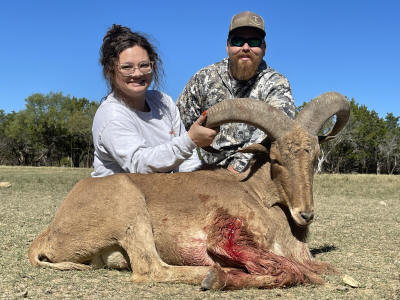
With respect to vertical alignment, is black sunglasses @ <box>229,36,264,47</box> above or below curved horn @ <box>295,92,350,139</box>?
above

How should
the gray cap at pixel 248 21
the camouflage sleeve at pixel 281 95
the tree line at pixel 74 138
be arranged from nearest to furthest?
the camouflage sleeve at pixel 281 95, the gray cap at pixel 248 21, the tree line at pixel 74 138

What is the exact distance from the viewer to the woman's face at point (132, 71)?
A: 6.58 m

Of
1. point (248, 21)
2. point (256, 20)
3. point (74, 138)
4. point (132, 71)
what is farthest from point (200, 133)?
point (74, 138)

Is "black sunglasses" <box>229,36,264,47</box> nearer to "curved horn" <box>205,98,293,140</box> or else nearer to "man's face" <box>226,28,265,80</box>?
"man's face" <box>226,28,265,80</box>

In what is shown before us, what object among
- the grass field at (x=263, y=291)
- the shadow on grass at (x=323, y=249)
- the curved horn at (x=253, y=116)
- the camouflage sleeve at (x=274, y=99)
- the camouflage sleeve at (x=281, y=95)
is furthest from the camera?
the camouflage sleeve at (x=281, y=95)

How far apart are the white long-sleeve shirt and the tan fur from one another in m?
0.24

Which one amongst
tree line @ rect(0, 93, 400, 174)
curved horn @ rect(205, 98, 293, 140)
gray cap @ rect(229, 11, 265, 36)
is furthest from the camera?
tree line @ rect(0, 93, 400, 174)

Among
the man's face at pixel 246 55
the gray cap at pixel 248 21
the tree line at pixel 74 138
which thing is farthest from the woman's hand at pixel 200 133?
the tree line at pixel 74 138

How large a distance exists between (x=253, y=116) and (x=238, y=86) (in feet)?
9.34

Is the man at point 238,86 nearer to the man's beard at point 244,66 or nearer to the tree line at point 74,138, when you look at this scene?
the man's beard at point 244,66

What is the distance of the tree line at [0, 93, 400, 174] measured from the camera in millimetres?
68750

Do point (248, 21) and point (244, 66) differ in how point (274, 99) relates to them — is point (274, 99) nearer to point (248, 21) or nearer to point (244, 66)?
point (244, 66)

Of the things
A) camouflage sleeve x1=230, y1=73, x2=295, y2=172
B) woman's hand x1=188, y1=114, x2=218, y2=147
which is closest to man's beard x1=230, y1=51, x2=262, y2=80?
camouflage sleeve x1=230, y1=73, x2=295, y2=172

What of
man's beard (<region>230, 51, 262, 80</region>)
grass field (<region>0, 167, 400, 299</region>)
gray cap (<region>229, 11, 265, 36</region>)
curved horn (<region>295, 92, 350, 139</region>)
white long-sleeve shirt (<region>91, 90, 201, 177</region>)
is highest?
gray cap (<region>229, 11, 265, 36</region>)
